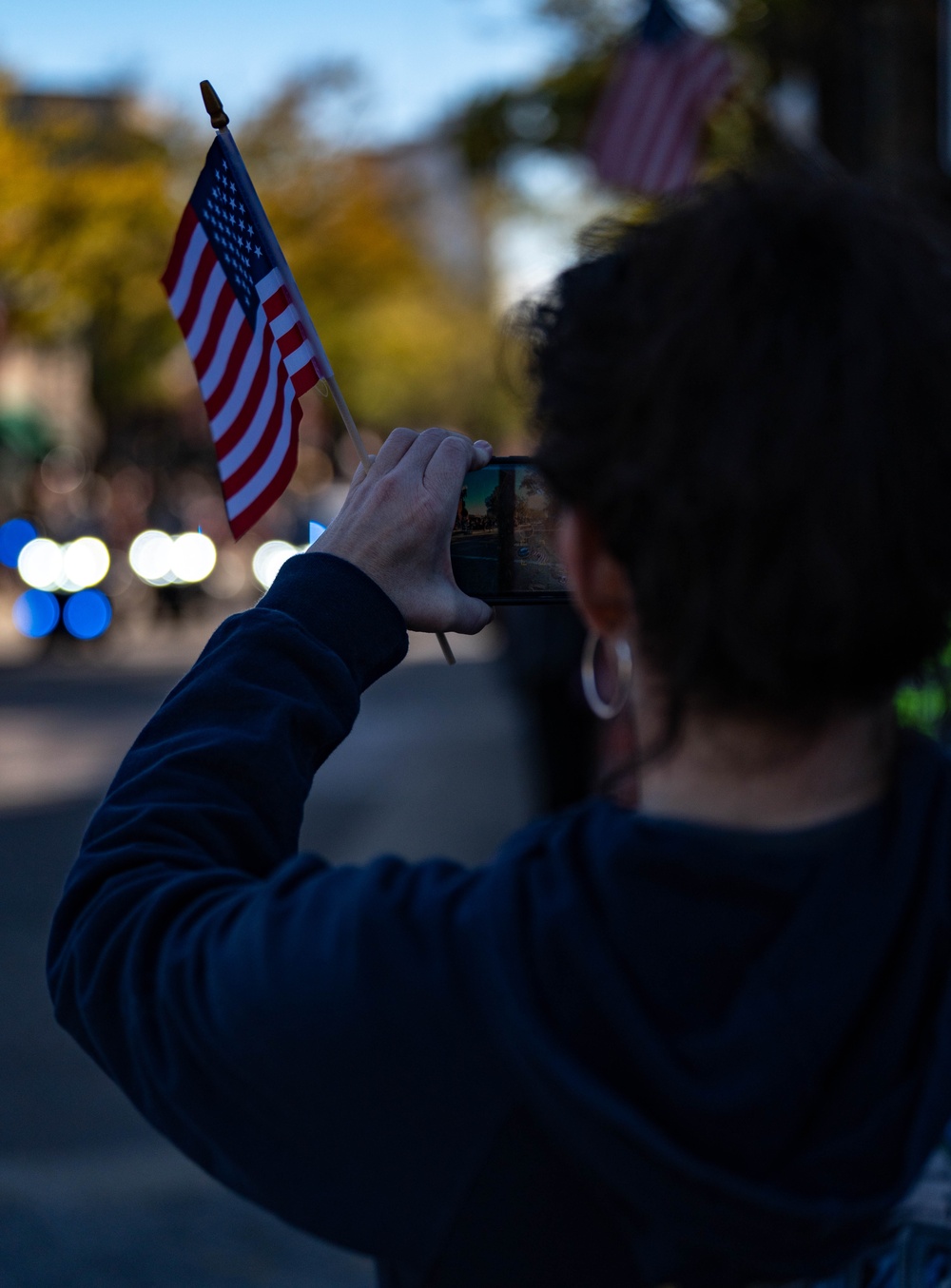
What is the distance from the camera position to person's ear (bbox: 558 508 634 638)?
3.47ft

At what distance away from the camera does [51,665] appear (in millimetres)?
16625

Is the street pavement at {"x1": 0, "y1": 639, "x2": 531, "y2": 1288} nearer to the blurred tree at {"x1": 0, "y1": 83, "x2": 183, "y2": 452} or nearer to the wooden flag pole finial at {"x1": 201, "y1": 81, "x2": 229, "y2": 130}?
the wooden flag pole finial at {"x1": 201, "y1": 81, "x2": 229, "y2": 130}

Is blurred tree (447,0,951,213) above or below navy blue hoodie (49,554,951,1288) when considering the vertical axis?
above

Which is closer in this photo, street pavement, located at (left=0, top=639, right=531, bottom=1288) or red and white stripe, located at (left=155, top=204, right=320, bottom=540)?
red and white stripe, located at (left=155, top=204, right=320, bottom=540)

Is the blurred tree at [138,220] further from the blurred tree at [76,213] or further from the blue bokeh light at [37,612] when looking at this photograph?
the blue bokeh light at [37,612]

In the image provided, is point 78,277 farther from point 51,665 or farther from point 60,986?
point 60,986

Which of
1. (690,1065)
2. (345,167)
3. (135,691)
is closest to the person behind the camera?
(690,1065)

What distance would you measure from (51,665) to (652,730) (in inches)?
637

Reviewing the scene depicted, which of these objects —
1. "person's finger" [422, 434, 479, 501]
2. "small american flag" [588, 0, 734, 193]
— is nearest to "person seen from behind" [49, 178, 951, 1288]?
"person's finger" [422, 434, 479, 501]

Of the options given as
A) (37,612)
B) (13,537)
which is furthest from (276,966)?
(13,537)

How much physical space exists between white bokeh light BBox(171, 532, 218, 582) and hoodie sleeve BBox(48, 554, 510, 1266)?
63.9 ft

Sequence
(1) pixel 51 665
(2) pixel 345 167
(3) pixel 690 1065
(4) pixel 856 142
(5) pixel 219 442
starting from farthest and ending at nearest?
(2) pixel 345 167, (1) pixel 51 665, (4) pixel 856 142, (5) pixel 219 442, (3) pixel 690 1065

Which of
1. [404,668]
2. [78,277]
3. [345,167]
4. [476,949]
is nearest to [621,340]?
[476,949]

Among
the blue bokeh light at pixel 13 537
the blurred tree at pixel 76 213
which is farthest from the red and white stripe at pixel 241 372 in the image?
the blurred tree at pixel 76 213
